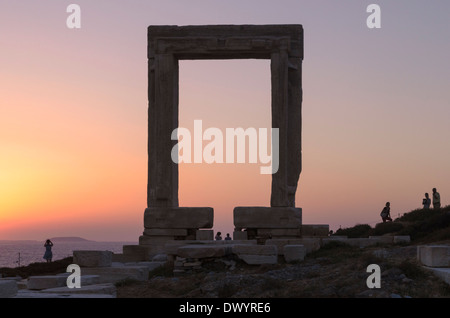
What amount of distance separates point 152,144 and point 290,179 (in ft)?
14.2

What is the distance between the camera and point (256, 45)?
69.8ft

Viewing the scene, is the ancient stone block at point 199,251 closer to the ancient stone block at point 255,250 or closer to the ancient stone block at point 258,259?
the ancient stone block at point 255,250

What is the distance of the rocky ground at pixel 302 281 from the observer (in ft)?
41.0

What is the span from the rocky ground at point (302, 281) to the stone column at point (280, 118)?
3.72 meters

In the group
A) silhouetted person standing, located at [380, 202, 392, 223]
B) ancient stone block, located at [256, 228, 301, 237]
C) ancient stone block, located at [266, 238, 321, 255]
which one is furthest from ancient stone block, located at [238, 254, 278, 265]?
silhouetted person standing, located at [380, 202, 392, 223]

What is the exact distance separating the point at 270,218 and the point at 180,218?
104 inches

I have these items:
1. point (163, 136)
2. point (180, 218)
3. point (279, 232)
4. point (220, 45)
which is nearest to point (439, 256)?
point (279, 232)

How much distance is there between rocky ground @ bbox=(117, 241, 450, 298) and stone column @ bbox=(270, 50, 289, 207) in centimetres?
372

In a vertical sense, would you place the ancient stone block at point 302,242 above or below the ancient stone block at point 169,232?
below

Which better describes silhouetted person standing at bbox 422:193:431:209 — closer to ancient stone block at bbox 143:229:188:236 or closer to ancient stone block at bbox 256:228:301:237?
ancient stone block at bbox 256:228:301:237

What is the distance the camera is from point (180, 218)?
20.8 m

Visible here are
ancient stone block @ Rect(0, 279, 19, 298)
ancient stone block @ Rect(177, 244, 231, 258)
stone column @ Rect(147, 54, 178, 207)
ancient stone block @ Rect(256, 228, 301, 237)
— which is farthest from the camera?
stone column @ Rect(147, 54, 178, 207)

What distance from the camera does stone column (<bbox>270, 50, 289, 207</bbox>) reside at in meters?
20.8

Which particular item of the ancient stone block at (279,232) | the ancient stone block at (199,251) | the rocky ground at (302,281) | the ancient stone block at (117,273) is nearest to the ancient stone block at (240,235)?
the ancient stone block at (279,232)
